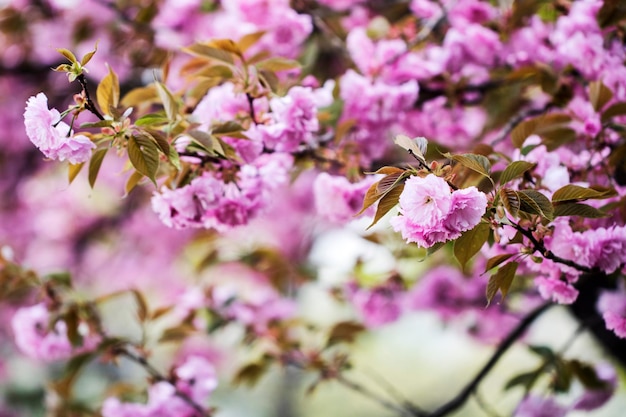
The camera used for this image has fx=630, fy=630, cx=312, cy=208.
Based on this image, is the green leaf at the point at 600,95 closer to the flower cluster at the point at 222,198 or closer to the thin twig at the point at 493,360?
the thin twig at the point at 493,360

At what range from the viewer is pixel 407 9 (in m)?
1.71

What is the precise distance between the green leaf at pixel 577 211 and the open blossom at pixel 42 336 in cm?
103

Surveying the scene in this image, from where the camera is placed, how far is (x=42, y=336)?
1.41 m

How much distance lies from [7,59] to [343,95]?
1.74 metres

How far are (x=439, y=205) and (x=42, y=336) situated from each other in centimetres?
107

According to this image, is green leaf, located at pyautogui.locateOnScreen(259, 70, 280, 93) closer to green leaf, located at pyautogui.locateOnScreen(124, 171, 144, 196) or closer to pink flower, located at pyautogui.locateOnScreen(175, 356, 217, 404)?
green leaf, located at pyautogui.locateOnScreen(124, 171, 144, 196)

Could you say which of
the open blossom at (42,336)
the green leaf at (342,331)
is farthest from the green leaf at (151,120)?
the green leaf at (342,331)

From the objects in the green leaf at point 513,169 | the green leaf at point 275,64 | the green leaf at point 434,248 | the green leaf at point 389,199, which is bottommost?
the green leaf at point 434,248

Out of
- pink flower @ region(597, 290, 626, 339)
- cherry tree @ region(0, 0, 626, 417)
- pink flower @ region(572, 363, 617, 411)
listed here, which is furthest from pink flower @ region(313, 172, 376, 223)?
pink flower @ region(572, 363, 617, 411)

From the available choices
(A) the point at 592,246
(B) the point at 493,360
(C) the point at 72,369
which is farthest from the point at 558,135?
(C) the point at 72,369

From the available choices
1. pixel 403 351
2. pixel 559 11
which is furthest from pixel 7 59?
pixel 403 351

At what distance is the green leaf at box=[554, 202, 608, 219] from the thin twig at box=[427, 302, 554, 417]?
1.73 feet

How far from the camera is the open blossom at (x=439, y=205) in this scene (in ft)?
2.31

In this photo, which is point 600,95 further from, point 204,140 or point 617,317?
point 204,140
